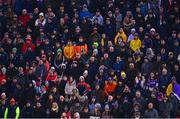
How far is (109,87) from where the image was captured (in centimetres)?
3334

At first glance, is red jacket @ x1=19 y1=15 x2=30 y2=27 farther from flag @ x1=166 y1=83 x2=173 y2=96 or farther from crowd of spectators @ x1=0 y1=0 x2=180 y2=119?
flag @ x1=166 y1=83 x2=173 y2=96

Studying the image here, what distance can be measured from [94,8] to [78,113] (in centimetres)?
740

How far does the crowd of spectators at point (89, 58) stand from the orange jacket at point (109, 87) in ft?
0.09

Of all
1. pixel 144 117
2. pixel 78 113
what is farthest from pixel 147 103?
pixel 78 113

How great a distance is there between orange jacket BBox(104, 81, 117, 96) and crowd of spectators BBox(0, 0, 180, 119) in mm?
27

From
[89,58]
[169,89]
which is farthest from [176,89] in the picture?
[89,58]

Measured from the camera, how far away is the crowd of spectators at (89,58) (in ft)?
107

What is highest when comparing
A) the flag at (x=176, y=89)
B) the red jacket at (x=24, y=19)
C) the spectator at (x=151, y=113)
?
the red jacket at (x=24, y=19)

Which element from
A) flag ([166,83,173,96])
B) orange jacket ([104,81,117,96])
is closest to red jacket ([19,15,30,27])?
orange jacket ([104,81,117,96])

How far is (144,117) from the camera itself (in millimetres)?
31984

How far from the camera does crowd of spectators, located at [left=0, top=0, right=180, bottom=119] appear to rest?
Answer: 32.6 metres

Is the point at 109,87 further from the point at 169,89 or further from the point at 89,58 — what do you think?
the point at 169,89

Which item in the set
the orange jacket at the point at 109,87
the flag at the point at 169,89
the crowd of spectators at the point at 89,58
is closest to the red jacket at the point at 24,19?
the crowd of spectators at the point at 89,58

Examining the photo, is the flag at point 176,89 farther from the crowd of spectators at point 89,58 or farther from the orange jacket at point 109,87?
the orange jacket at point 109,87
